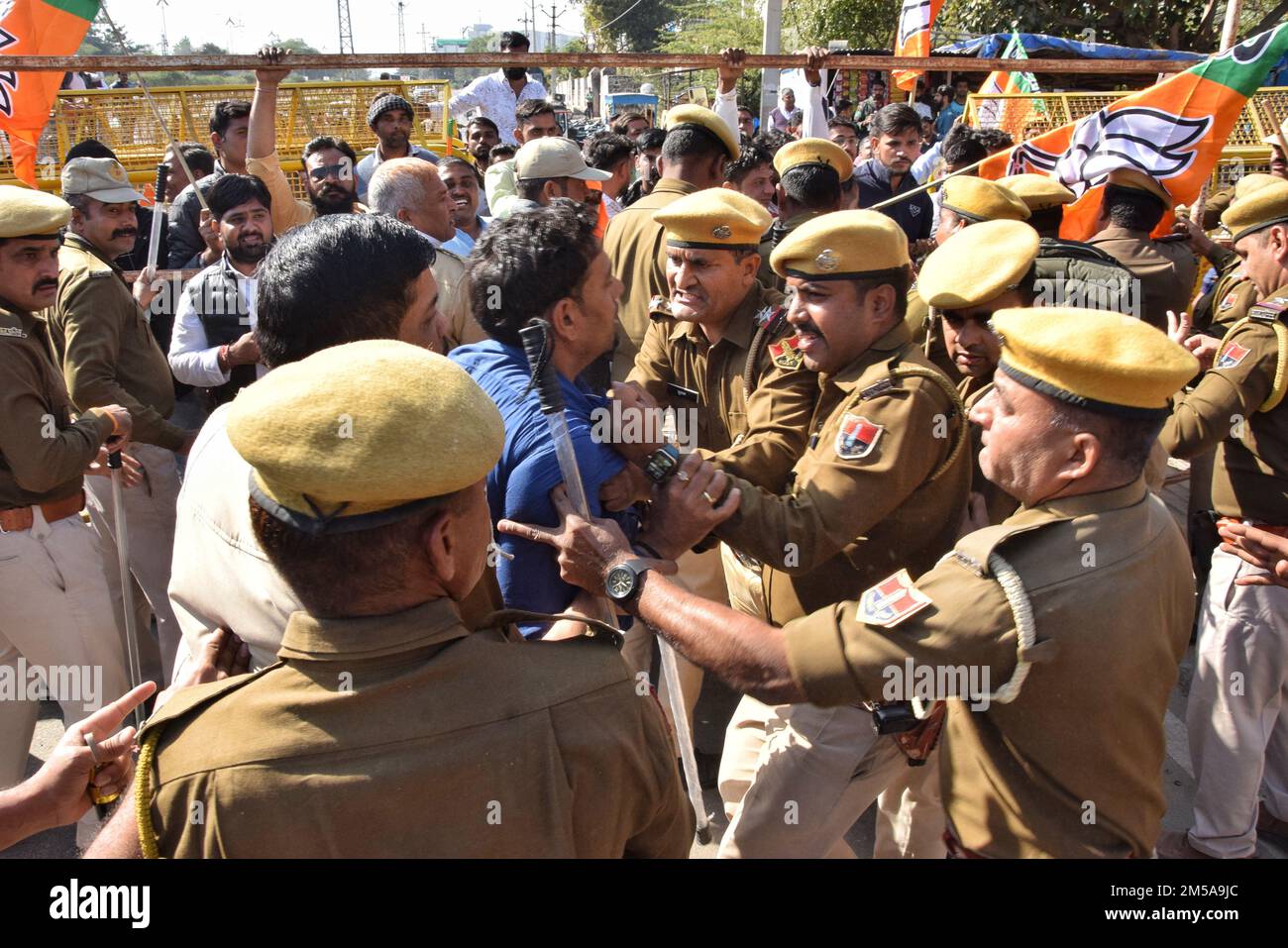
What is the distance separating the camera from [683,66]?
5.74 metres

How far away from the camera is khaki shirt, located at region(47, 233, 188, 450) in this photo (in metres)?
4.10

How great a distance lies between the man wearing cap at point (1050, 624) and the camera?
1.95 metres

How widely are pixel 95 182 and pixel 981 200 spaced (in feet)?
13.0

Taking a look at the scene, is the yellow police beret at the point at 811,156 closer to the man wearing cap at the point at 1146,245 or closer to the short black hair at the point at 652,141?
the man wearing cap at the point at 1146,245

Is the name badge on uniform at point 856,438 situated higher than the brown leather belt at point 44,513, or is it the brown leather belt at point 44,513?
the name badge on uniform at point 856,438

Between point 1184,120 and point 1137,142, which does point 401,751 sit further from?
point 1184,120

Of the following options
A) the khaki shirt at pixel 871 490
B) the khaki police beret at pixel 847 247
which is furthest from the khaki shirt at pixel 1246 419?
the khaki police beret at pixel 847 247

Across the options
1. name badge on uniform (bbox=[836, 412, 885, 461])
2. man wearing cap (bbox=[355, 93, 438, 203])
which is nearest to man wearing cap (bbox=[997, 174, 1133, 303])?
name badge on uniform (bbox=[836, 412, 885, 461])

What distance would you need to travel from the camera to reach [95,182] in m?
4.62

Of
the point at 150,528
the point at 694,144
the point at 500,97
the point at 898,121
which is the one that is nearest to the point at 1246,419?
the point at 694,144

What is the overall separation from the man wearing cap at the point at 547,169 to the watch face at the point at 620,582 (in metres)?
3.45

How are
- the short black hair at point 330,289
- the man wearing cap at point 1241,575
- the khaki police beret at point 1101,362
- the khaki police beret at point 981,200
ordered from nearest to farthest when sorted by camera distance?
the khaki police beret at point 1101,362, the short black hair at point 330,289, the man wearing cap at point 1241,575, the khaki police beret at point 981,200

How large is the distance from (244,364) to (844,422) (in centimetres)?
290

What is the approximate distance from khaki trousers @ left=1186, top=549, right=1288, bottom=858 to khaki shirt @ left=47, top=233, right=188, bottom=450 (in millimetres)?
4199
